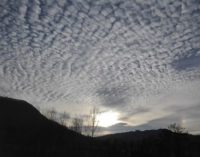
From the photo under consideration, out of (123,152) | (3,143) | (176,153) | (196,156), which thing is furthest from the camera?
(196,156)

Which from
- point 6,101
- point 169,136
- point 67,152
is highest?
point 6,101

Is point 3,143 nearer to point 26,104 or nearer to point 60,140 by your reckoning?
point 60,140

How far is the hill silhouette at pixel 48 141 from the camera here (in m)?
57.8

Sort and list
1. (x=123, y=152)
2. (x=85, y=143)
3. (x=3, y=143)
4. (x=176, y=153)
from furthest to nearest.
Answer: (x=85, y=143), (x=176, y=153), (x=123, y=152), (x=3, y=143)

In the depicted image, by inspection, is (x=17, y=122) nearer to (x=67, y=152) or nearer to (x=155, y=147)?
(x=67, y=152)

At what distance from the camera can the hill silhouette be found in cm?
5777

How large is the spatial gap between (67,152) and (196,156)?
3983 centimetres

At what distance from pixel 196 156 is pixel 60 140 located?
130 ft

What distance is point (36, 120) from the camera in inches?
2977

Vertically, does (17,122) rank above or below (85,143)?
above

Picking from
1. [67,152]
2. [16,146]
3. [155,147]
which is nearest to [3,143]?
[16,146]

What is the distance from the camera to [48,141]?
67.5 m

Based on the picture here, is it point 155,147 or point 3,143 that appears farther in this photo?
point 155,147

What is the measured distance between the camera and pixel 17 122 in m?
70.5
